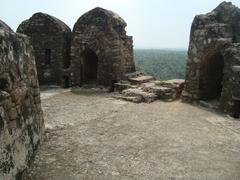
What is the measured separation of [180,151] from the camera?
621 centimetres

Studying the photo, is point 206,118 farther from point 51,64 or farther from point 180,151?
point 51,64

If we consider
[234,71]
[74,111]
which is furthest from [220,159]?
[74,111]

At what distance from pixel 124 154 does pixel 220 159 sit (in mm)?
1643

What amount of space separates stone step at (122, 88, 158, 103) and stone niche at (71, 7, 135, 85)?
1.65 metres

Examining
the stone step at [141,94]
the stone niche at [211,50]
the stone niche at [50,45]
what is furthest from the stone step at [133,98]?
the stone niche at [50,45]

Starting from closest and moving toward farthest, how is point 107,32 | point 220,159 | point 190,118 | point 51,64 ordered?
1. point 220,159
2. point 190,118
3. point 107,32
4. point 51,64

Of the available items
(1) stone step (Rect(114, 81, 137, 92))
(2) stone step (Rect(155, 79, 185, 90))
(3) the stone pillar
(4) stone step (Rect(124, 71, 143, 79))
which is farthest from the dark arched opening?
(3) the stone pillar

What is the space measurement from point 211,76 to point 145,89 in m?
2.21

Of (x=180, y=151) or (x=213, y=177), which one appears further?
(x=180, y=151)

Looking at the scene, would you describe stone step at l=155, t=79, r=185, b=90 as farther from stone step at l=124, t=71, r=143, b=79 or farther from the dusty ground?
the dusty ground

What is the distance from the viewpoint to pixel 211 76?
11.0m

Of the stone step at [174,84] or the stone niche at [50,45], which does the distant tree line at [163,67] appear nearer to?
the stone niche at [50,45]

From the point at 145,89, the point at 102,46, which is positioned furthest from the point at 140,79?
the point at 102,46

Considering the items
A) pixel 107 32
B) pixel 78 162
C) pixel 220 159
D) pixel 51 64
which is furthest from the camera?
pixel 51 64
